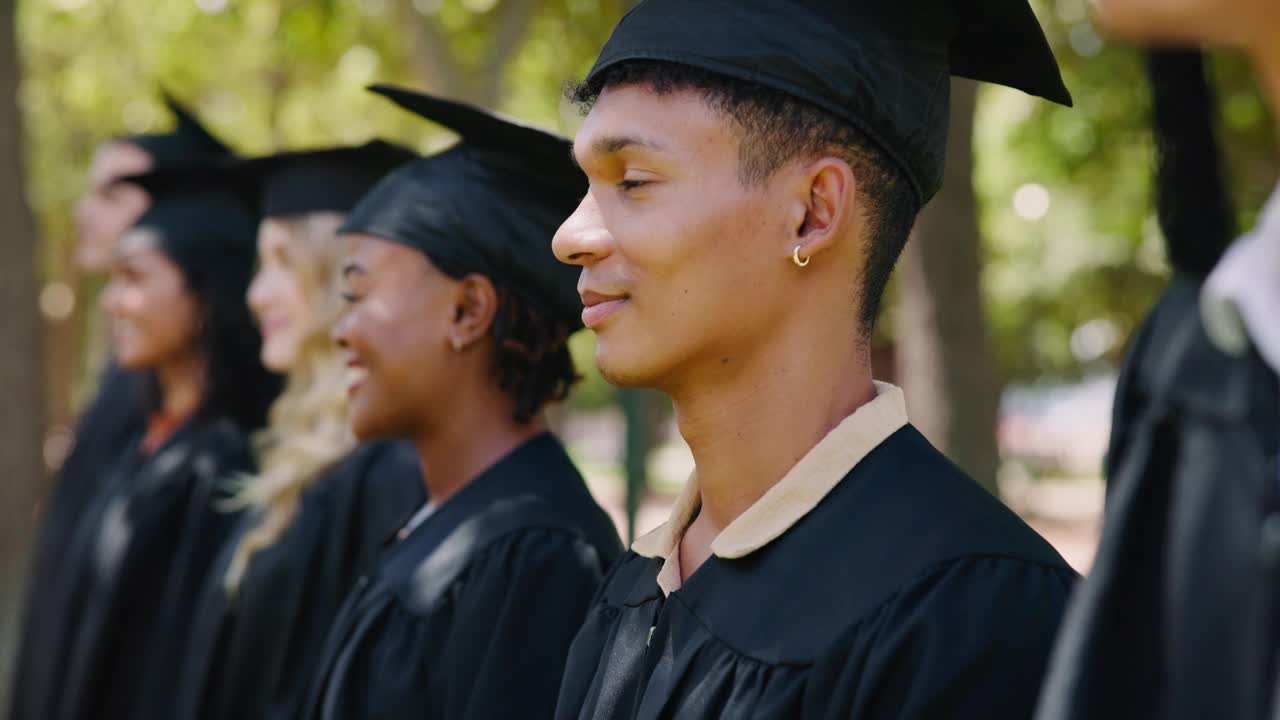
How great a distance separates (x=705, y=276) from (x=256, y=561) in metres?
2.73

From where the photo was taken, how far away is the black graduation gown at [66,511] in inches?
230

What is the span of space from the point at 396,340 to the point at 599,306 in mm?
1332

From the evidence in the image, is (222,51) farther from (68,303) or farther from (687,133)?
(687,133)

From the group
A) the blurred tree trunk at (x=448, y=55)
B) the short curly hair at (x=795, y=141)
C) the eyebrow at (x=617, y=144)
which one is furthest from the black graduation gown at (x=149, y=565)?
the blurred tree trunk at (x=448, y=55)

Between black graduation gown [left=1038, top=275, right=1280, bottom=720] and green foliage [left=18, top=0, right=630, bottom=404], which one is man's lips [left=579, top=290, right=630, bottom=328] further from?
green foliage [left=18, top=0, right=630, bottom=404]

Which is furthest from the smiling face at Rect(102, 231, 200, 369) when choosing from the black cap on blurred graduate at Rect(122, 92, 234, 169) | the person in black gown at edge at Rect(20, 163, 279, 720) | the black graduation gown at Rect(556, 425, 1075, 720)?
the black graduation gown at Rect(556, 425, 1075, 720)

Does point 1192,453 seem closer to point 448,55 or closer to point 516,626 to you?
point 516,626

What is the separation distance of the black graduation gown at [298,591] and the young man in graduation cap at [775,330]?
1.90 metres

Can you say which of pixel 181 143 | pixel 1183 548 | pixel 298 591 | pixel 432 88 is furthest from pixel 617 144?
pixel 432 88

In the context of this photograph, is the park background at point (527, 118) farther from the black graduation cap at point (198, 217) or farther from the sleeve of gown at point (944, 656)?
the black graduation cap at point (198, 217)

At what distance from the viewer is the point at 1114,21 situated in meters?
1.36

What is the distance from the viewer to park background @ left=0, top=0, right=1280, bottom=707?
5234 mm

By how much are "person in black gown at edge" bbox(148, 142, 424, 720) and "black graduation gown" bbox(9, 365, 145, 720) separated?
1395mm

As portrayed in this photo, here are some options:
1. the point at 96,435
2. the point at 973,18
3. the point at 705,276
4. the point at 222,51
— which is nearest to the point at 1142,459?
the point at 705,276
